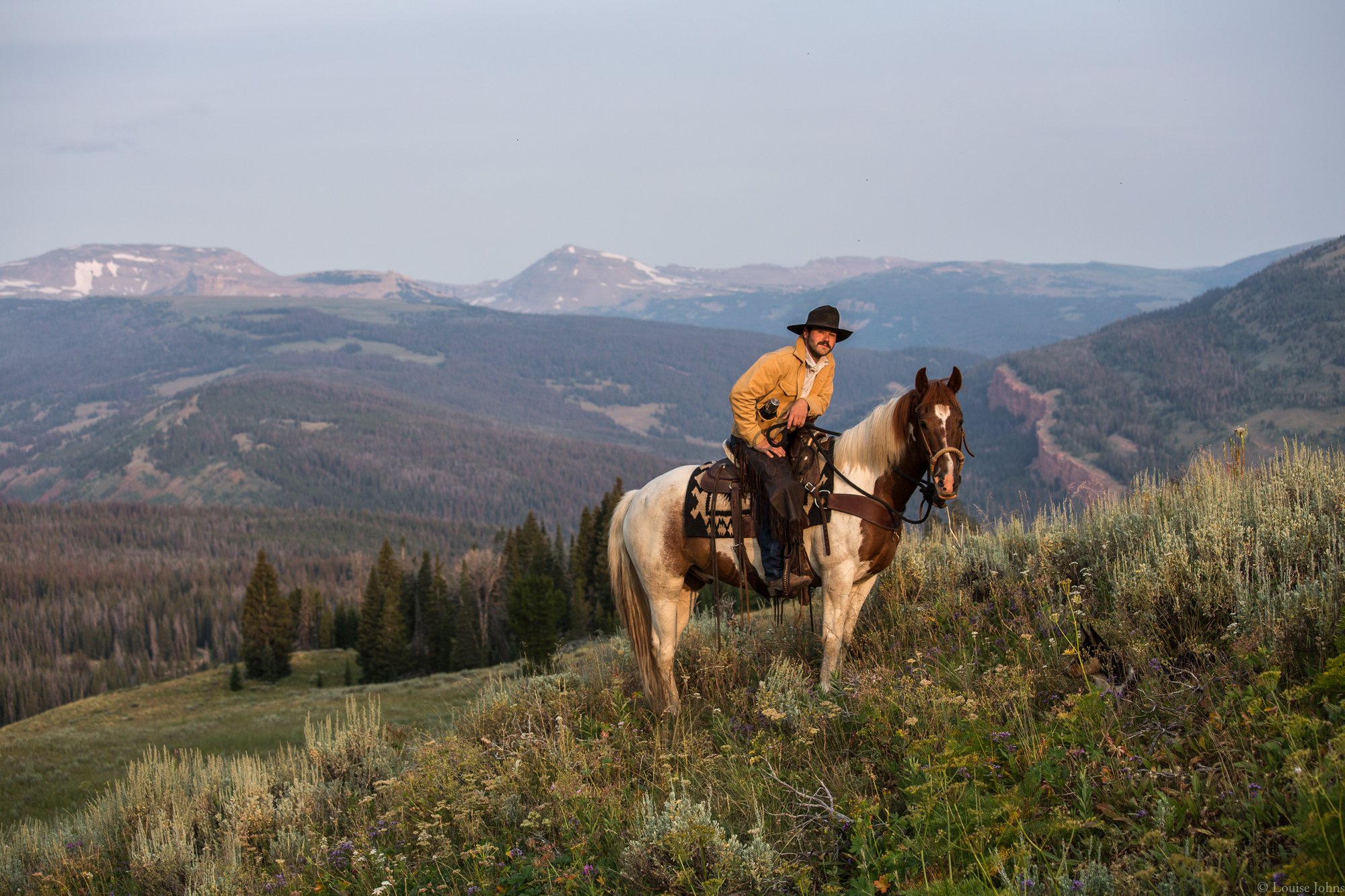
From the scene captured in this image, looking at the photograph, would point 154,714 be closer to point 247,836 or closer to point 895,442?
point 247,836

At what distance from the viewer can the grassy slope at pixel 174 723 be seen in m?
21.4

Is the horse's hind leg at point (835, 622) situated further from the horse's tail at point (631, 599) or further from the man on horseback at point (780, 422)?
the horse's tail at point (631, 599)

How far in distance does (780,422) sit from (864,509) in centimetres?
109

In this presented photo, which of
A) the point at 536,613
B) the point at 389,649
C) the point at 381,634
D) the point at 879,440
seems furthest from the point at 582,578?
the point at 879,440

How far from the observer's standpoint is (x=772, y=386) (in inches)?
302

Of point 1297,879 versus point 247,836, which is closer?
point 1297,879

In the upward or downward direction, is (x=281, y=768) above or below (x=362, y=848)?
below

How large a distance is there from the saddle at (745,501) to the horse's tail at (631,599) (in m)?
0.99

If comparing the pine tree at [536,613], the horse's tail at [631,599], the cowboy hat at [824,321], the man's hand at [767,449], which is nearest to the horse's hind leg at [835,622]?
the man's hand at [767,449]

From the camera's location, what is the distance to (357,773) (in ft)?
31.2

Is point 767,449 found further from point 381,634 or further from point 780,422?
point 381,634

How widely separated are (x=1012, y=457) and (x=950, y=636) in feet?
673


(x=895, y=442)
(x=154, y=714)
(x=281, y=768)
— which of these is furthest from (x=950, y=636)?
(x=154, y=714)

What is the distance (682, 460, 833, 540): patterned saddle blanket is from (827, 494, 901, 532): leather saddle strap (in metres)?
0.12
